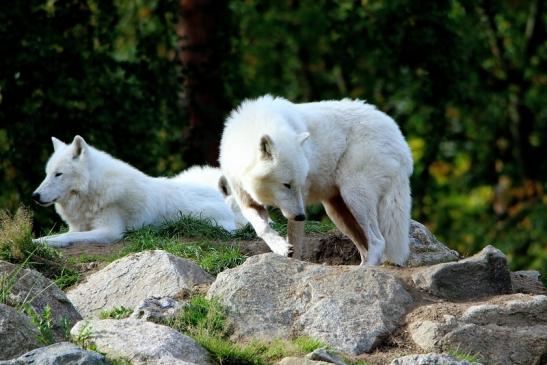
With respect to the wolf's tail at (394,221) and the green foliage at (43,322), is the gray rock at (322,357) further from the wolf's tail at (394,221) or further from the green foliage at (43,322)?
the wolf's tail at (394,221)

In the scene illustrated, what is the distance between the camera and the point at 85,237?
9961 mm

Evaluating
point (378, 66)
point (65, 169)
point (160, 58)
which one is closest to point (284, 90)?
point (378, 66)

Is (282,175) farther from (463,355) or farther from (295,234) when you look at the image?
(463,355)

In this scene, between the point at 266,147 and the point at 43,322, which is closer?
the point at 43,322

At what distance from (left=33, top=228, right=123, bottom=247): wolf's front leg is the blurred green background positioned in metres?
3.69

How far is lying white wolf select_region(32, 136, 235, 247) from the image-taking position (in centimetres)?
1049

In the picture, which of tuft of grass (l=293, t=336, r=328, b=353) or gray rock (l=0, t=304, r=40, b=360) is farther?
tuft of grass (l=293, t=336, r=328, b=353)

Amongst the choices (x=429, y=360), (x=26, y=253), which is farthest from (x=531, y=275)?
(x=26, y=253)

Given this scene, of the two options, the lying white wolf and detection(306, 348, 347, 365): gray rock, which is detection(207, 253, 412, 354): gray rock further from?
the lying white wolf

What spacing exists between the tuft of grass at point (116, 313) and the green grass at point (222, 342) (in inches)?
15.6

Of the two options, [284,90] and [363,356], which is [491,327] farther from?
[284,90]

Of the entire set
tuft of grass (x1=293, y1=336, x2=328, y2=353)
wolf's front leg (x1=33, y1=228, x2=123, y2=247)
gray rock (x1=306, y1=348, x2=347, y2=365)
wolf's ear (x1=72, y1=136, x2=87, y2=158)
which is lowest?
wolf's front leg (x1=33, y1=228, x2=123, y2=247)

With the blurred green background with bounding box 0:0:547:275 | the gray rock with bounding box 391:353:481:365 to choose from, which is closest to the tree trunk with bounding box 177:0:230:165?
the blurred green background with bounding box 0:0:547:275

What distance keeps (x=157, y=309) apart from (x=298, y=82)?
51.9 ft
